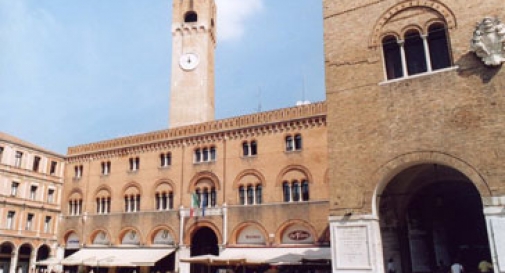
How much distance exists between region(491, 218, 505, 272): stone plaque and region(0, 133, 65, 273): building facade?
28.8 m

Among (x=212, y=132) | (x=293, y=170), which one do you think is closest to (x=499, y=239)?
(x=293, y=170)

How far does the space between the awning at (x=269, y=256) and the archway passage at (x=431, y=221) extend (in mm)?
6494

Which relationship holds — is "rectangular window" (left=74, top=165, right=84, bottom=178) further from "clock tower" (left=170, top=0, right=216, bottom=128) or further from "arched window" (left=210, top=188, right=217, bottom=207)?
"arched window" (left=210, top=188, right=217, bottom=207)

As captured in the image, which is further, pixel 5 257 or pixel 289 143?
pixel 5 257

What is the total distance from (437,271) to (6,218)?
26.7 meters

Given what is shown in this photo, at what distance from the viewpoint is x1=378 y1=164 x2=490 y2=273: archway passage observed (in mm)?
11773

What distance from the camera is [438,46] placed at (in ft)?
35.0

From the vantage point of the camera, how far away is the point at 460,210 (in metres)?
13.4

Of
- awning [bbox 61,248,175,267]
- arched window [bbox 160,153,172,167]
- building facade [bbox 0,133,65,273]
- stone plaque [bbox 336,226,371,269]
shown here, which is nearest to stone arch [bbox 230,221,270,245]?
awning [bbox 61,248,175,267]

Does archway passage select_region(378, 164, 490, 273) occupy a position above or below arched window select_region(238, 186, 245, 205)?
below

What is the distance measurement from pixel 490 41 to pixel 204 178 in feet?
59.9

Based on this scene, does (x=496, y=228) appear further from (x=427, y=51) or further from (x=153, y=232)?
(x=153, y=232)

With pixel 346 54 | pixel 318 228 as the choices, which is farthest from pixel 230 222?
pixel 346 54

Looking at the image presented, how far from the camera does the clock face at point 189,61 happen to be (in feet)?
110
